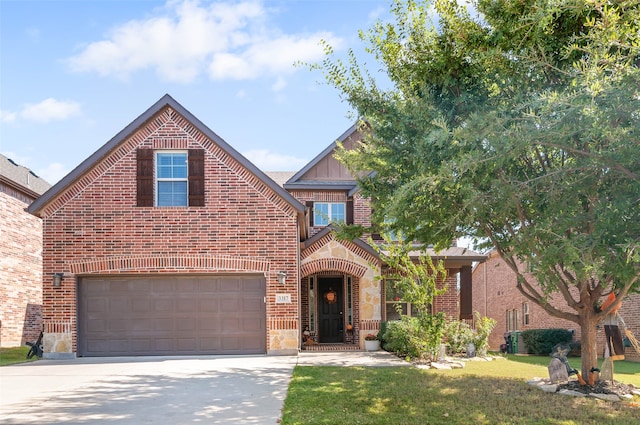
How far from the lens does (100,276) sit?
55.0 feet

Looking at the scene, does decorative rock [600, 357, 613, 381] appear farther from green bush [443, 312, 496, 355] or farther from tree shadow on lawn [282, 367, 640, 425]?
green bush [443, 312, 496, 355]

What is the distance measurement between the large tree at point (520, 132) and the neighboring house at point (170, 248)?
14.9ft

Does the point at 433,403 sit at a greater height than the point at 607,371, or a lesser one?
lesser

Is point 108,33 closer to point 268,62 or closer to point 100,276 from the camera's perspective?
point 268,62

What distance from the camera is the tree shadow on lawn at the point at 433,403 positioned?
8172 millimetres

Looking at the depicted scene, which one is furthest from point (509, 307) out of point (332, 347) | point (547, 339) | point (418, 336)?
point (418, 336)

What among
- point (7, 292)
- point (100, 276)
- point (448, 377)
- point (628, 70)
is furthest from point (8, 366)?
point (628, 70)

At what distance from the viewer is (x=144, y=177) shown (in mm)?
16812

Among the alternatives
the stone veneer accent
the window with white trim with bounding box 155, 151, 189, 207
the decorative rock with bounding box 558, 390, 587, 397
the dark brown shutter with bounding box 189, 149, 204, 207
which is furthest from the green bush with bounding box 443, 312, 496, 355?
the window with white trim with bounding box 155, 151, 189, 207

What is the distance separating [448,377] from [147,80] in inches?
413

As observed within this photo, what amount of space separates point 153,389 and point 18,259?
14356 millimetres

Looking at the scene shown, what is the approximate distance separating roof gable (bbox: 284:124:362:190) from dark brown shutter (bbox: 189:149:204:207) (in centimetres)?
632

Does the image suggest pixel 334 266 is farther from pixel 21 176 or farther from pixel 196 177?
pixel 21 176

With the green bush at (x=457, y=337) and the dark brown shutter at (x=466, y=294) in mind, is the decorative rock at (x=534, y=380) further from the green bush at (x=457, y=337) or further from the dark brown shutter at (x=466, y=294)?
the dark brown shutter at (x=466, y=294)
